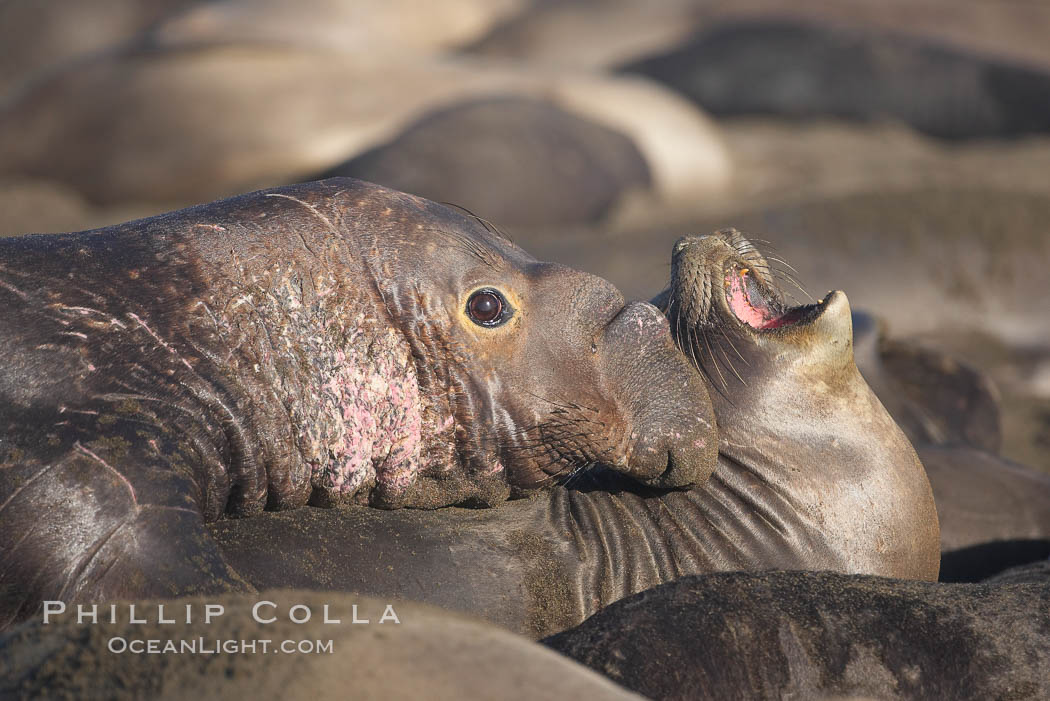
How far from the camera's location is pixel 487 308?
309 centimetres

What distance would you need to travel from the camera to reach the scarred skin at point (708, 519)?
2951 mm

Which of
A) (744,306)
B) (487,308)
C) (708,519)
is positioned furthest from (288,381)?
(744,306)

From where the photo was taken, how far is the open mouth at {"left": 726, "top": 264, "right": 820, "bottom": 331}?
3641 mm

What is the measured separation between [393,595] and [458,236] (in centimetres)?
84

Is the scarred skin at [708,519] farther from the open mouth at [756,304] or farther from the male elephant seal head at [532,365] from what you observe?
the male elephant seal head at [532,365]

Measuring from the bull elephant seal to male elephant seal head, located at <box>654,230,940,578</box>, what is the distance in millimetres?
288

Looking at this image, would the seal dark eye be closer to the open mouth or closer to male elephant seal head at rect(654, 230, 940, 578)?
male elephant seal head at rect(654, 230, 940, 578)

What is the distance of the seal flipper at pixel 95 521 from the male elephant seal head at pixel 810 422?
1.45 meters

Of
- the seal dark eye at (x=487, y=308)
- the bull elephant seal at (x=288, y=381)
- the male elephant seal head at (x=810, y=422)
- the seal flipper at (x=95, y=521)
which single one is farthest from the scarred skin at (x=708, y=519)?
the seal dark eye at (x=487, y=308)

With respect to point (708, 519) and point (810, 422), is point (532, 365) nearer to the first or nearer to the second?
point (708, 519)

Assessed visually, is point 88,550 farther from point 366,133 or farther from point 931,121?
point 931,121

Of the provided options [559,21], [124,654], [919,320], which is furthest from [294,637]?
[559,21]

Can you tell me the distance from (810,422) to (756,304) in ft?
1.35

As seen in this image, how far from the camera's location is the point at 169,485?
2.54 meters
